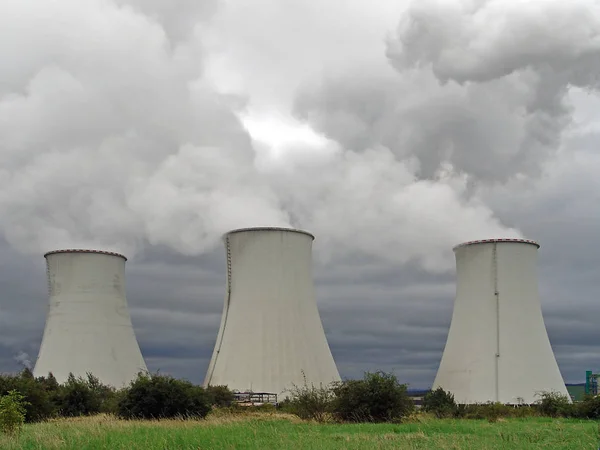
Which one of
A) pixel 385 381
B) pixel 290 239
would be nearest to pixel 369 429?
pixel 385 381

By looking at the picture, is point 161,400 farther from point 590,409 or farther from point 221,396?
point 590,409

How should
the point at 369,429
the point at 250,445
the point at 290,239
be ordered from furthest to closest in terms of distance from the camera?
1. the point at 290,239
2. the point at 369,429
3. the point at 250,445

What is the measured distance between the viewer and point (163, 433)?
418 inches

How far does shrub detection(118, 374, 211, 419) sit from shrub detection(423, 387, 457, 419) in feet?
23.0

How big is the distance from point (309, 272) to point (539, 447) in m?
15.3

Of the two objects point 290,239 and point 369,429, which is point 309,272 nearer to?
point 290,239

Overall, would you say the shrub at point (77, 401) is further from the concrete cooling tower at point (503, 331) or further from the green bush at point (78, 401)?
the concrete cooling tower at point (503, 331)

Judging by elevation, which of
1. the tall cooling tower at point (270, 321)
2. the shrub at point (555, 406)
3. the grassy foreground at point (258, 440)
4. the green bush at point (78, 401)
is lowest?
the grassy foreground at point (258, 440)

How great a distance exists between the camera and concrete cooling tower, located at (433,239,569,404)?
79.0 ft

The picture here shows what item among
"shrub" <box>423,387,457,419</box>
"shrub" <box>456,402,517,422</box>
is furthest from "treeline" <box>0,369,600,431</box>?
"shrub" <box>423,387,457,419</box>

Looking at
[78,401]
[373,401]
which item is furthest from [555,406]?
[78,401]

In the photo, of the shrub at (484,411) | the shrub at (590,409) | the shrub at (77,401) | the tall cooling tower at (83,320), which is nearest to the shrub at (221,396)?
the shrub at (77,401)

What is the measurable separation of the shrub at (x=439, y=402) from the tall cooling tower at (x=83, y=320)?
9568mm

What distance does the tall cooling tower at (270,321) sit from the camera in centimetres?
2327
